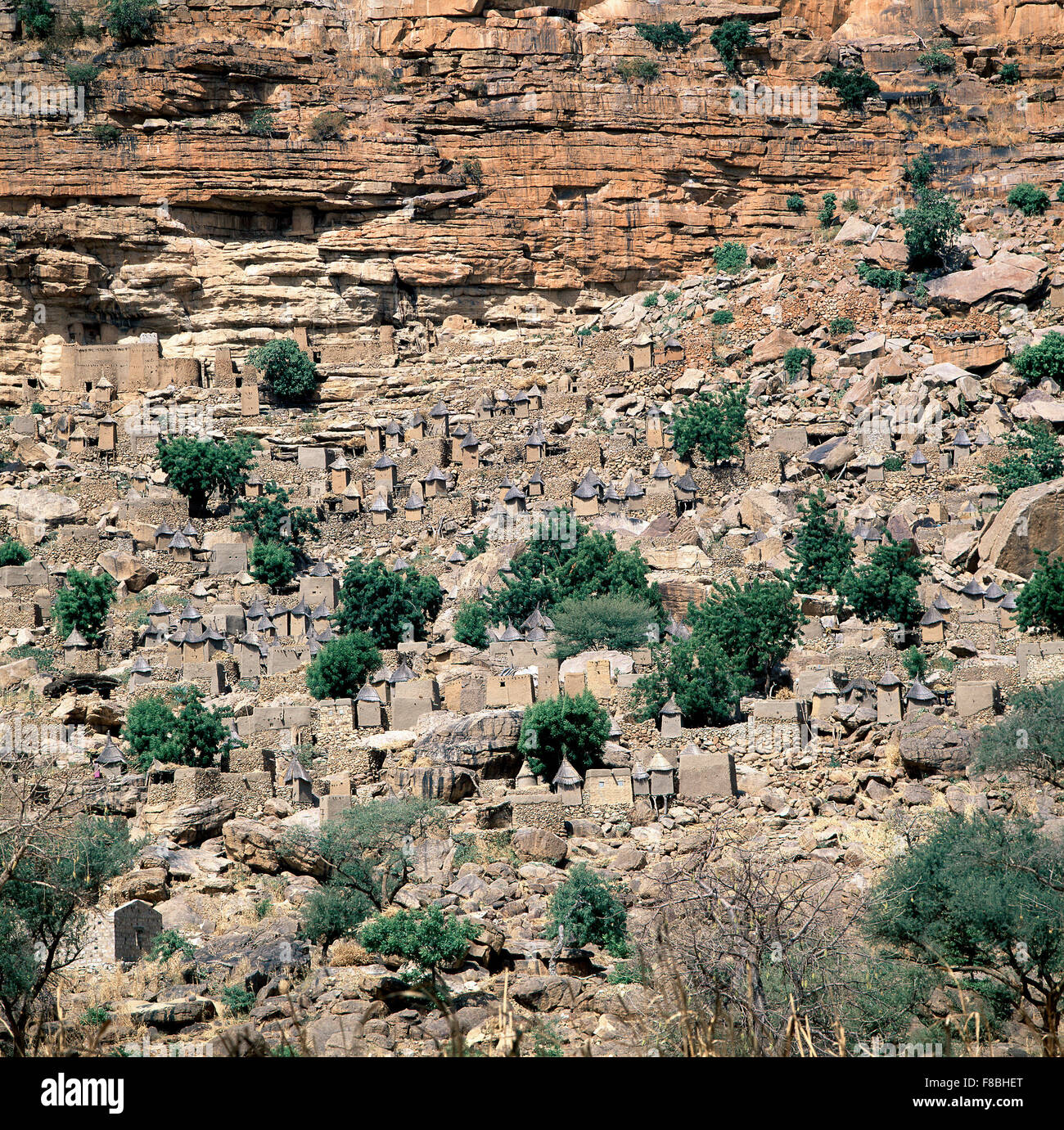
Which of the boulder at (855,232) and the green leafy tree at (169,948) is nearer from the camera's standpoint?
the green leafy tree at (169,948)

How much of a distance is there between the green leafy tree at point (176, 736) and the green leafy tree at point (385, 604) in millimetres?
8156

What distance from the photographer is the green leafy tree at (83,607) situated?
3750 cm

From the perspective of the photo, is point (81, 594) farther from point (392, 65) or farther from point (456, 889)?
point (392, 65)

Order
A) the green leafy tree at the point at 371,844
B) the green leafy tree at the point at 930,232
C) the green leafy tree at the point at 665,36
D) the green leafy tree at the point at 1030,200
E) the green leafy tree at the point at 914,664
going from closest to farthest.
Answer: the green leafy tree at the point at 371,844 → the green leafy tree at the point at 914,664 → the green leafy tree at the point at 930,232 → the green leafy tree at the point at 1030,200 → the green leafy tree at the point at 665,36

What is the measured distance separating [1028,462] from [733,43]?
111ft

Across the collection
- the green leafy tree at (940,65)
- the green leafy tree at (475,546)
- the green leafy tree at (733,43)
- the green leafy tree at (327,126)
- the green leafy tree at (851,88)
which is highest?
the green leafy tree at (733,43)

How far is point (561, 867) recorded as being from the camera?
23.0m

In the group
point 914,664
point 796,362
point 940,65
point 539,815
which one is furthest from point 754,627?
point 940,65

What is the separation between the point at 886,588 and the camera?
33.8 m

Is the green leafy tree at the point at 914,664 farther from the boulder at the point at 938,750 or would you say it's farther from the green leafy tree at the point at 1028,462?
the green leafy tree at the point at 1028,462

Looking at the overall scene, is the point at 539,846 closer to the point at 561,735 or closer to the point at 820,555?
the point at 561,735

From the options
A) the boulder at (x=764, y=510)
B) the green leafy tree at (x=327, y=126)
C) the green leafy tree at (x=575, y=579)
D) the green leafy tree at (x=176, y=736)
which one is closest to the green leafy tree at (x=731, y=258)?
the green leafy tree at (x=327, y=126)
